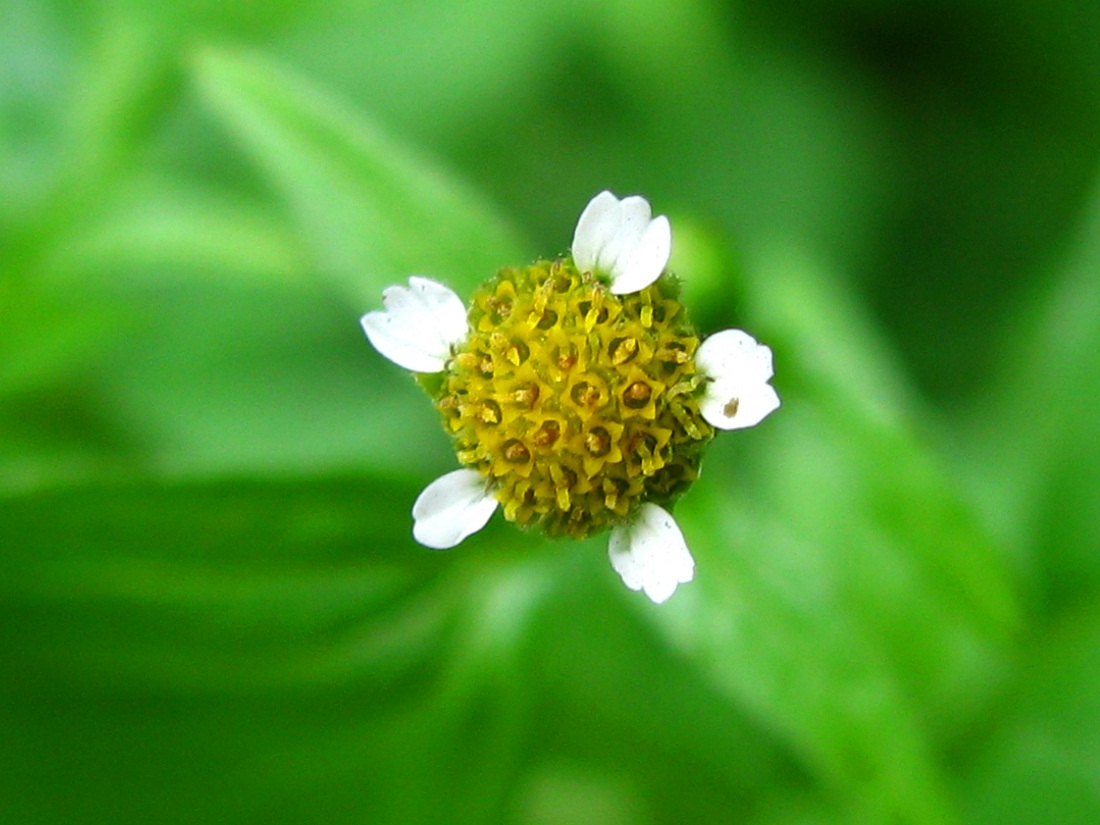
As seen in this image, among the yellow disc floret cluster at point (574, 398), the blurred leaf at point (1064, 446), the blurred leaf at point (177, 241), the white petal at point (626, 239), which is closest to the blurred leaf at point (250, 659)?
the yellow disc floret cluster at point (574, 398)

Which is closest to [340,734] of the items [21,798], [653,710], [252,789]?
[252,789]

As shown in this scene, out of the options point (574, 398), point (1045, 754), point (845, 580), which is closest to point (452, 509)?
point (574, 398)

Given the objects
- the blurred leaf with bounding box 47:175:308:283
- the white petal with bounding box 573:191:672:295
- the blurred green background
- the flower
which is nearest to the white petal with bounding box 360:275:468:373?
the flower

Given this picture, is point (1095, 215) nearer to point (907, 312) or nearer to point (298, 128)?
point (907, 312)

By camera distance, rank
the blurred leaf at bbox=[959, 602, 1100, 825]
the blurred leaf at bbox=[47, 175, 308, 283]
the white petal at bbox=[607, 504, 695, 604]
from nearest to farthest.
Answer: the white petal at bbox=[607, 504, 695, 604] → the blurred leaf at bbox=[959, 602, 1100, 825] → the blurred leaf at bbox=[47, 175, 308, 283]

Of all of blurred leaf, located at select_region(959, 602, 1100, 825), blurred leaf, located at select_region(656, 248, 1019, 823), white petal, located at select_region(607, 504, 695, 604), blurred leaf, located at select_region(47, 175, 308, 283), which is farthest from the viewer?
blurred leaf, located at select_region(47, 175, 308, 283)

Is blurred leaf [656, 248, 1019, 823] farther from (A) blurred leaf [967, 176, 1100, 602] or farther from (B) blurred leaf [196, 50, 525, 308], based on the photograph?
(B) blurred leaf [196, 50, 525, 308]

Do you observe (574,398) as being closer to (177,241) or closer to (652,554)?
(652,554)
